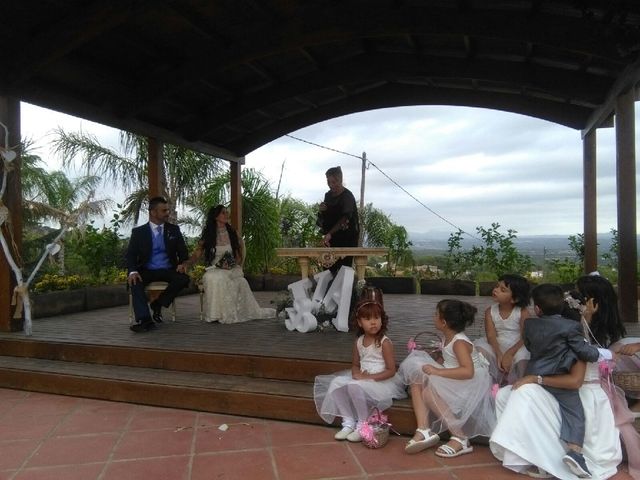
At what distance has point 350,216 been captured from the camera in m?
4.96

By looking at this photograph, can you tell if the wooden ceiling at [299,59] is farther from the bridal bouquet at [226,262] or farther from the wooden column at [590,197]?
the bridal bouquet at [226,262]

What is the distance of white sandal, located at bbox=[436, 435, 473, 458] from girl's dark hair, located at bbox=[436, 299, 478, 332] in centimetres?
60

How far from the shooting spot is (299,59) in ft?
19.2

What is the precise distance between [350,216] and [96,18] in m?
2.78

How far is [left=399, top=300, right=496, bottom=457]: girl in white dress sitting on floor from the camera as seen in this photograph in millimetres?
2787

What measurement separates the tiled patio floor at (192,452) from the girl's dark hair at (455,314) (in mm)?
691

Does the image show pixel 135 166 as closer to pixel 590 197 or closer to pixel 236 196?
pixel 236 196

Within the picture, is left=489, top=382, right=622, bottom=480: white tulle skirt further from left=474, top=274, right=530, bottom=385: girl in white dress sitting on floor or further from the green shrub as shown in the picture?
the green shrub

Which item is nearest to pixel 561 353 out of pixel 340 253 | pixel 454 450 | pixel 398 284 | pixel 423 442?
pixel 454 450

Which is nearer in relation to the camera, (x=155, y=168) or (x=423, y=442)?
(x=423, y=442)

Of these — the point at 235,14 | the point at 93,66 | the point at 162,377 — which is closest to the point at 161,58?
the point at 93,66

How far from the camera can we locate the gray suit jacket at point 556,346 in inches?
99.1

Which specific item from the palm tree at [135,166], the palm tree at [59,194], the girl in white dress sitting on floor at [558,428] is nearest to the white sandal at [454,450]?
the girl in white dress sitting on floor at [558,428]

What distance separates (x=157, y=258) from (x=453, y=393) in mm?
3475
